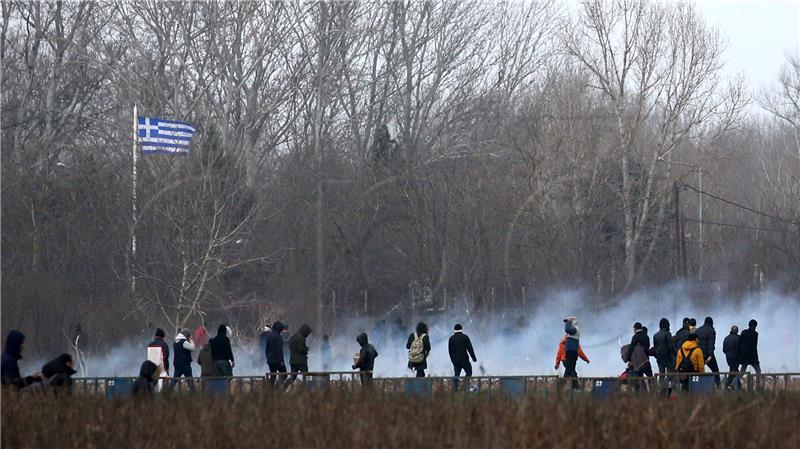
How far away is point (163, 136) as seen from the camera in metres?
42.6

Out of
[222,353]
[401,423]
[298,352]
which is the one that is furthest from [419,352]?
[401,423]

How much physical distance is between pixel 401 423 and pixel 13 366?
6.09m

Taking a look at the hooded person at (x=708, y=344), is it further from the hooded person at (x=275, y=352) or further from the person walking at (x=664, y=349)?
the hooded person at (x=275, y=352)

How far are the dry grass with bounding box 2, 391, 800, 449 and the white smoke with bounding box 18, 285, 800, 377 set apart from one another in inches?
859

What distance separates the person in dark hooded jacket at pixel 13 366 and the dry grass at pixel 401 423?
4.95 ft

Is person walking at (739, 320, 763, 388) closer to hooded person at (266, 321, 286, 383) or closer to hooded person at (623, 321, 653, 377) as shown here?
hooded person at (623, 321, 653, 377)

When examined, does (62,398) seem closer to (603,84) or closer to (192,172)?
(192,172)

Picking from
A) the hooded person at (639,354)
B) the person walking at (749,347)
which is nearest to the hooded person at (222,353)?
the hooded person at (639,354)

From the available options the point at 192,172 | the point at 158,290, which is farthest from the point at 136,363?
the point at 192,172

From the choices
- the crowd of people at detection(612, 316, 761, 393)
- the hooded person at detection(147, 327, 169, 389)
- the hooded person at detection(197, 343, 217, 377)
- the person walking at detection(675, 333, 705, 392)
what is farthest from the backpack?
the person walking at detection(675, 333, 705, 392)

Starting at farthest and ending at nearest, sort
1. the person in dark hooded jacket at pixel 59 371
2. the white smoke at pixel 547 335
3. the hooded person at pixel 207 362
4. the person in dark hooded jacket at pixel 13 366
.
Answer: the white smoke at pixel 547 335 → the hooded person at pixel 207 362 → the person in dark hooded jacket at pixel 59 371 → the person in dark hooded jacket at pixel 13 366

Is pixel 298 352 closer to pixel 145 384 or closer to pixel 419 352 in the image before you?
pixel 419 352

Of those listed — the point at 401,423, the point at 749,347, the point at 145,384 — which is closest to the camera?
the point at 401,423

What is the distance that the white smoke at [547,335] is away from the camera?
3900cm
